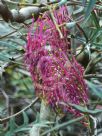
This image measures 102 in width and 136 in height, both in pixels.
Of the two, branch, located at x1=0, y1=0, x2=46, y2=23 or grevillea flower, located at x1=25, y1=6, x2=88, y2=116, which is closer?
grevillea flower, located at x1=25, y1=6, x2=88, y2=116

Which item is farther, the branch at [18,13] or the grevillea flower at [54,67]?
the branch at [18,13]

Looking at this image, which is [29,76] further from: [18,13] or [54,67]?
[54,67]

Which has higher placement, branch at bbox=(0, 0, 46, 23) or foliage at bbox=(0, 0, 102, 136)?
branch at bbox=(0, 0, 46, 23)

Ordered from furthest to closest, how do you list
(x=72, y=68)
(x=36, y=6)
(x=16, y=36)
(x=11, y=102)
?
(x=11, y=102), (x=16, y=36), (x=36, y=6), (x=72, y=68)

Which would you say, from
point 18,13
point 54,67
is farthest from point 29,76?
point 54,67

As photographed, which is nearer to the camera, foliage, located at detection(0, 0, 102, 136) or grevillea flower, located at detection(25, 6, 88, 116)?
grevillea flower, located at detection(25, 6, 88, 116)

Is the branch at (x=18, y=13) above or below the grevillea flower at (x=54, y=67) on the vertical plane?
above

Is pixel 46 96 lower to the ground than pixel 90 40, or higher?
lower

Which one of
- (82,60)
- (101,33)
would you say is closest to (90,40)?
(101,33)

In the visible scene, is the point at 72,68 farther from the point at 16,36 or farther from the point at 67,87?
the point at 16,36
